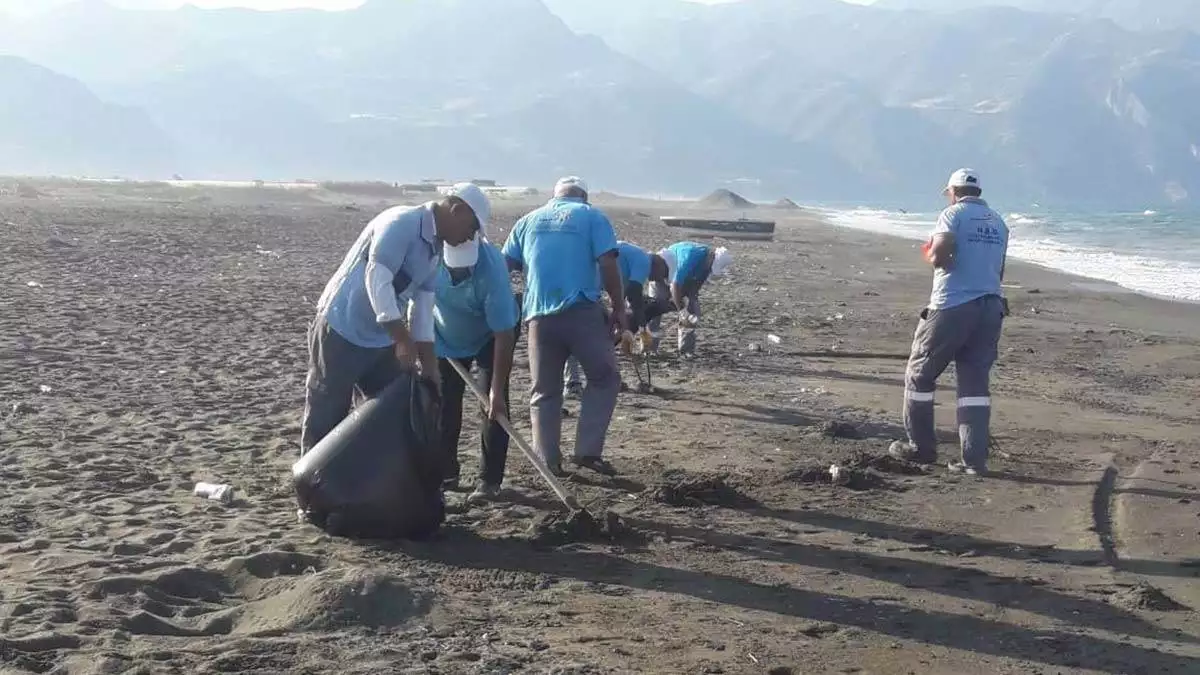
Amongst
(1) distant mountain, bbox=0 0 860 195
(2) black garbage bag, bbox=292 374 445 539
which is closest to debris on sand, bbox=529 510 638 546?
(2) black garbage bag, bbox=292 374 445 539

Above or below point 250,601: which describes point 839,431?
above

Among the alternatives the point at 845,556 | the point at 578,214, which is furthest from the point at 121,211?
the point at 845,556

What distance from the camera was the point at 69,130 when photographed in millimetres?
130875

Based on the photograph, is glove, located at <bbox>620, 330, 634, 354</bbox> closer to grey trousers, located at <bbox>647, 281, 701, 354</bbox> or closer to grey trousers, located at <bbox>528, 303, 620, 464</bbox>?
grey trousers, located at <bbox>528, 303, 620, 464</bbox>

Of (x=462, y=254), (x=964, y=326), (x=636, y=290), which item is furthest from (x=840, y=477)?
(x=636, y=290)

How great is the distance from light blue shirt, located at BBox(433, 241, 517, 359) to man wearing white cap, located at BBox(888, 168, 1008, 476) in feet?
8.49

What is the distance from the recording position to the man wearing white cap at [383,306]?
213 inches

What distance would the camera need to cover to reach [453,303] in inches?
252

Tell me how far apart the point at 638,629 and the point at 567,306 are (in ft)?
8.38

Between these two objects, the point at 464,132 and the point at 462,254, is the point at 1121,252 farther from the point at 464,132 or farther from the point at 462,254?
the point at 464,132

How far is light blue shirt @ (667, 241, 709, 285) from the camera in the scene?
1105 centimetres

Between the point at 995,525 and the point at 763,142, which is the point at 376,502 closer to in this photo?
the point at 995,525

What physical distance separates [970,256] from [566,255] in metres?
2.35

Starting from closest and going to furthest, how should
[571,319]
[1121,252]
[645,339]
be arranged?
[571,319] < [645,339] < [1121,252]
